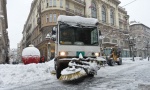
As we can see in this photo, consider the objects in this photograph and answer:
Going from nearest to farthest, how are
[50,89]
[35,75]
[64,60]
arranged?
[50,89] → [64,60] → [35,75]

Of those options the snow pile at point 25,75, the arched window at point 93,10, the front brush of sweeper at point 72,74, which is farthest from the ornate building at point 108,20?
the front brush of sweeper at point 72,74

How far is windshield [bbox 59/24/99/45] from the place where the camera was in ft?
33.9

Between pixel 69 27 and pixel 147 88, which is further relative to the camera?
pixel 69 27

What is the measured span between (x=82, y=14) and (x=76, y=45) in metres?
39.1

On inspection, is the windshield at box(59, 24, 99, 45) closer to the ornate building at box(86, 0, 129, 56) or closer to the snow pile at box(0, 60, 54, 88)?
the snow pile at box(0, 60, 54, 88)

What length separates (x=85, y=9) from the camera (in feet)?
162

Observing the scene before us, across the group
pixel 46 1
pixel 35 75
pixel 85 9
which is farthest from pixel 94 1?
pixel 35 75

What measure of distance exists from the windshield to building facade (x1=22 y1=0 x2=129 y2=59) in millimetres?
21530

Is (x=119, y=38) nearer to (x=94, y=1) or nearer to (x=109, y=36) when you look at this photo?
(x=109, y=36)

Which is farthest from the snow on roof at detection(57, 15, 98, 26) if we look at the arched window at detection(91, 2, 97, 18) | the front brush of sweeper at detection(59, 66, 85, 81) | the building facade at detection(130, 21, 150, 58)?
the building facade at detection(130, 21, 150, 58)

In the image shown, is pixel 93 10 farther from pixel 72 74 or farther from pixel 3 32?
pixel 72 74

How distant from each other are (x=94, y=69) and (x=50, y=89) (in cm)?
266

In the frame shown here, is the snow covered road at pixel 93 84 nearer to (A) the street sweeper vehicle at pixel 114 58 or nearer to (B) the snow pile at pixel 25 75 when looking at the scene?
(B) the snow pile at pixel 25 75

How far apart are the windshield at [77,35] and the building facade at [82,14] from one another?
70.6 ft
